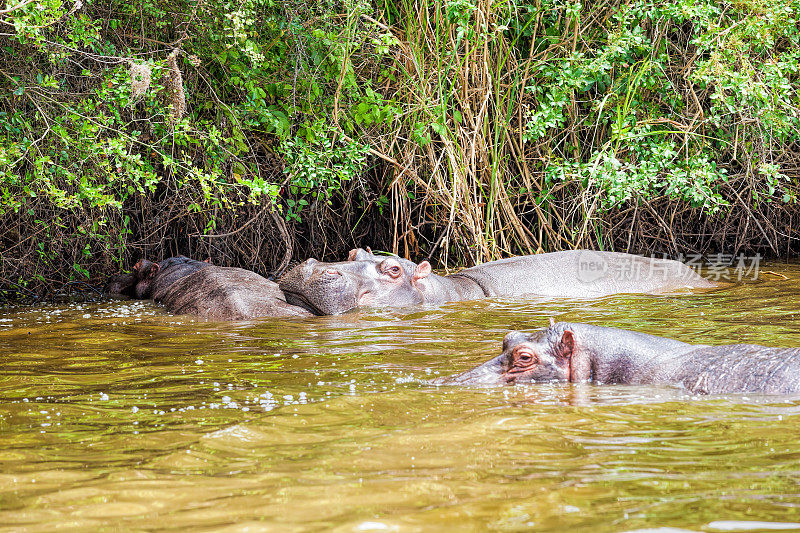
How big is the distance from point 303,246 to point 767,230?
539cm

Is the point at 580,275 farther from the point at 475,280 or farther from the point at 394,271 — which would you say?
the point at 394,271

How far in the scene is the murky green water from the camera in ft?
7.06

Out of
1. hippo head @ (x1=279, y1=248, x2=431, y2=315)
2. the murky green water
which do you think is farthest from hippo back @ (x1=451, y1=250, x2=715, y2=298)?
the murky green water

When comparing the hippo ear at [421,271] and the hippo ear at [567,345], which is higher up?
the hippo ear at [421,271]

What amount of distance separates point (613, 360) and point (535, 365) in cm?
33

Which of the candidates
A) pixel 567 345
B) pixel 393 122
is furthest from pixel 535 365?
pixel 393 122

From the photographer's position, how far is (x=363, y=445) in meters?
2.86

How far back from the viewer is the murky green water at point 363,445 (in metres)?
2.15

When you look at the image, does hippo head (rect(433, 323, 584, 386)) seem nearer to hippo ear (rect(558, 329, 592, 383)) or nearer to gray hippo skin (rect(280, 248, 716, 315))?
hippo ear (rect(558, 329, 592, 383))

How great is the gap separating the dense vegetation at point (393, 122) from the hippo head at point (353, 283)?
796 millimetres

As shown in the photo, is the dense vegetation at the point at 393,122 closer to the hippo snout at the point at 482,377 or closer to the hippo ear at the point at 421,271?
the hippo ear at the point at 421,271

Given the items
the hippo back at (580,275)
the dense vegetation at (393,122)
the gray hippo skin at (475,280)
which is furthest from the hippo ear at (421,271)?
the dense vegetation at (393,122)

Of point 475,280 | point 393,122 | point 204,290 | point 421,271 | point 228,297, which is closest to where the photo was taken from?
point 228,297

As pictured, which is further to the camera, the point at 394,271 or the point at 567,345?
the point at 394,271
